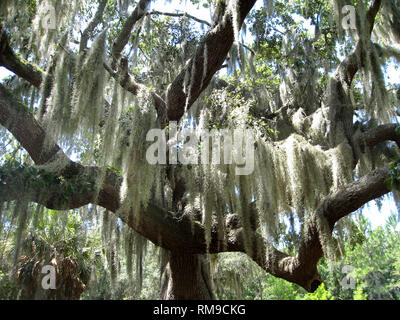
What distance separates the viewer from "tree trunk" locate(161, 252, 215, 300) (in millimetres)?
4945

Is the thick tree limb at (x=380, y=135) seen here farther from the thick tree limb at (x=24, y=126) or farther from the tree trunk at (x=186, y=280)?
the thick tree limb at (x=24, y=126)

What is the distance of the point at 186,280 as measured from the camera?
4.96m

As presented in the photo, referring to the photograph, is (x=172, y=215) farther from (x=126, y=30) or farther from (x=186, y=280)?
(x=126, y=30)

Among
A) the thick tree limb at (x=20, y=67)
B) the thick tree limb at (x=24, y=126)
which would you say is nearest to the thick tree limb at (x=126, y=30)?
the thick tree limb at (x=20, y=67)

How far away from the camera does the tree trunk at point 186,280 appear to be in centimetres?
495

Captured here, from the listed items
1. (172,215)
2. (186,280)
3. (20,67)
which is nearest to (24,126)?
(20,67)

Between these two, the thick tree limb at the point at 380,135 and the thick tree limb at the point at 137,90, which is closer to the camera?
the thick tree limb at the point at 137,90

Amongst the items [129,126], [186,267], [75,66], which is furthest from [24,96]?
[186,267]

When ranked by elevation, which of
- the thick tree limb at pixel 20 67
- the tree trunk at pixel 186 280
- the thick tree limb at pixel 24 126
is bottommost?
the tree trunk at pixel 186 280

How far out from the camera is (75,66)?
4352 mm

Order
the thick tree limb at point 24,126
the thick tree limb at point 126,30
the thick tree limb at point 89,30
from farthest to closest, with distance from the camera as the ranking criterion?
the thick tree limb at point 89,30, the thick tree limb at point 126,30, the thick tree limb at point 24,126

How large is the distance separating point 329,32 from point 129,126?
4.06 metres
